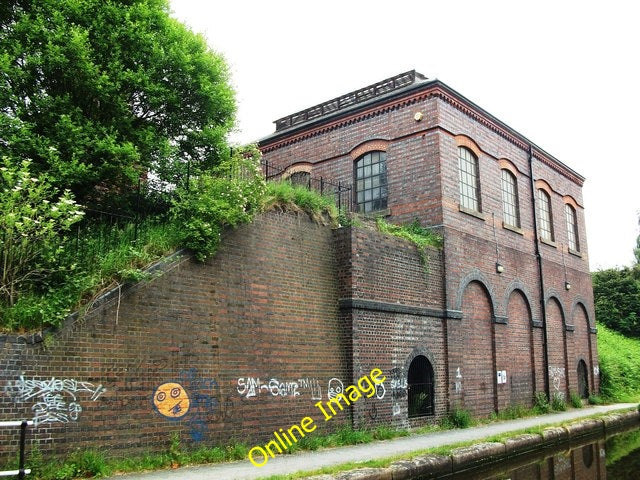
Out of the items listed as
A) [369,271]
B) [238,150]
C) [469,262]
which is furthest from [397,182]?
[238,150]

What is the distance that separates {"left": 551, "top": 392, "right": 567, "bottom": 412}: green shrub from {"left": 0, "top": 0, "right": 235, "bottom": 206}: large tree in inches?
560

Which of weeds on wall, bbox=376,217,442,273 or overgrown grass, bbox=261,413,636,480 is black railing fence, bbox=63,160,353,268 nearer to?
weeds on wall, bbox=376,217,442,273

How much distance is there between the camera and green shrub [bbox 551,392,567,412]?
18620 mm

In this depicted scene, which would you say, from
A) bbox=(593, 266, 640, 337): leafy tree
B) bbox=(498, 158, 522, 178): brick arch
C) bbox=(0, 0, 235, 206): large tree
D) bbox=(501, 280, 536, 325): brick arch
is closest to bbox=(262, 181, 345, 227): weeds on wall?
bbox=(0, 0, 235, 206): large tree

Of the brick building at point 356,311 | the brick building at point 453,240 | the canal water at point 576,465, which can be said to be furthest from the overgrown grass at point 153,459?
the canal water at point 576,465

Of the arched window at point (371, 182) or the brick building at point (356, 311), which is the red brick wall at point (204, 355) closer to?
the brick building at point (356, 311)

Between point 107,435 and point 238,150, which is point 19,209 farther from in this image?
point 238,150

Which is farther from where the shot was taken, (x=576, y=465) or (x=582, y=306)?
(x=582, y=306)

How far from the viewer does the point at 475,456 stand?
10477mm

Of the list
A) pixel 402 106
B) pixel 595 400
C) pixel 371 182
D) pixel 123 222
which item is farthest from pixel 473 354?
pixel 123 222

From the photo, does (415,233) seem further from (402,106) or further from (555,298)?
(555,298)

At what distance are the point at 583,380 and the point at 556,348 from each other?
2.99m

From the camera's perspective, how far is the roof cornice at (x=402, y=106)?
1598 centimetres

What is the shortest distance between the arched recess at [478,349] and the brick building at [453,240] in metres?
0.03
